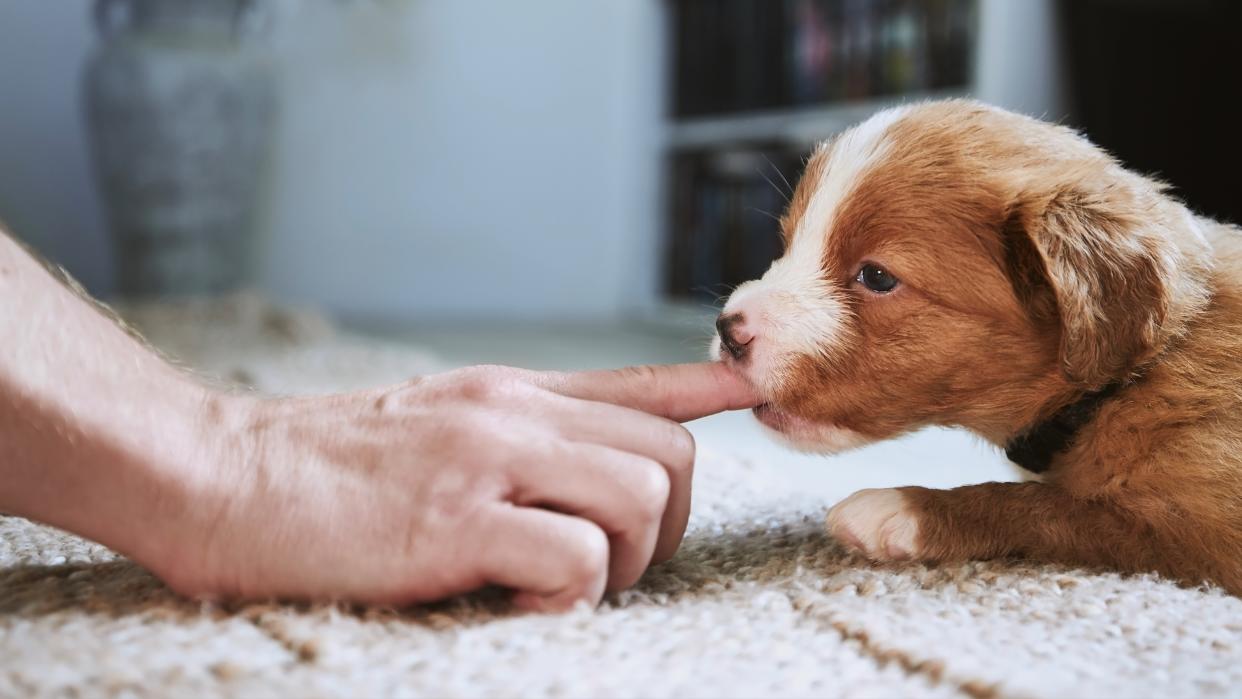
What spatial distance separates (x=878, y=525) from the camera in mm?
1072

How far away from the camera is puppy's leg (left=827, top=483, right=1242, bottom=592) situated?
106cm

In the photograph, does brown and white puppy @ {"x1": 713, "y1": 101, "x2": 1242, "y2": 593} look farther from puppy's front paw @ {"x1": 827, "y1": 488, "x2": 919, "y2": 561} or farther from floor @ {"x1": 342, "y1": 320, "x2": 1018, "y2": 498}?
floor @ {"x1": 342, "y1": 320, "x2": 1018, "y2": 498}

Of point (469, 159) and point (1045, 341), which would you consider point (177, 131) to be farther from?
point (1045, 341)

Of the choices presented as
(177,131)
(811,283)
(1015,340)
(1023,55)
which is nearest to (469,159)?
(177,131)

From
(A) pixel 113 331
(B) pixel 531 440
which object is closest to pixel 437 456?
(B) pixel 531 440

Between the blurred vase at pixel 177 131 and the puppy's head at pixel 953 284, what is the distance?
3602 mm

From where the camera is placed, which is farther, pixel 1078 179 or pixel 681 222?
pixel 681 222

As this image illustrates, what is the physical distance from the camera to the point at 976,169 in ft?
3.86

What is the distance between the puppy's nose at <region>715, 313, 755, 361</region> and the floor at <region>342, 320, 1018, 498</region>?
0.35 ft

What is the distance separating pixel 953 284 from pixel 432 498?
2.00ft

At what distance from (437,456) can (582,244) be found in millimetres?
4656

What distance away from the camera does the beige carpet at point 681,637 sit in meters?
0.70

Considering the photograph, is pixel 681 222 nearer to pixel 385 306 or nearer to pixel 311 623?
pixel 385 306

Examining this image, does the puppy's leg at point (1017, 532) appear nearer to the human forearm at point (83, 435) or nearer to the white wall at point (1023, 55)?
the human forearm at point (83, 435)
